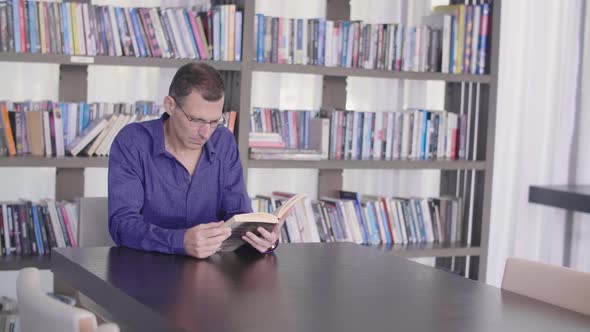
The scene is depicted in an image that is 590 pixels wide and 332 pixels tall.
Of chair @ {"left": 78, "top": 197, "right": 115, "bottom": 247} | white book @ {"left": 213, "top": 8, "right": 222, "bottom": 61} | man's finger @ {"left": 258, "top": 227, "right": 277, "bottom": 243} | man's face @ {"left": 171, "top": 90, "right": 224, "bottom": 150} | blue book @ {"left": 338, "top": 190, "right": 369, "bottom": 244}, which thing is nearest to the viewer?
man's finger @ {"left": 258, "top": 227, "right": 277, "bottom": 243}

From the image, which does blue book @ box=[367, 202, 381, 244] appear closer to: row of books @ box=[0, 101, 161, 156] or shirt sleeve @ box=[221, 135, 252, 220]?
row of books @ box=[0, 101, 161, 156]

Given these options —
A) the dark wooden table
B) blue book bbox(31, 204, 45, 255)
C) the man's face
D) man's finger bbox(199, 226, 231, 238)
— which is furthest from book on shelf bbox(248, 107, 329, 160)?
man's finger bbox(199, 226, 231, 238)

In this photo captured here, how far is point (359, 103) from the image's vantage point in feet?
15.3

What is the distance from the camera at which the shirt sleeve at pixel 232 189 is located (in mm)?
2989

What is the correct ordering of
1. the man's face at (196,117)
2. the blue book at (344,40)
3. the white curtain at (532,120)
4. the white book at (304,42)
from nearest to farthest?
1. the man's face at (196,117)
2. the white book at (304,42)
3. the blue book at (344,40)
4. the white curtain at (532,120)

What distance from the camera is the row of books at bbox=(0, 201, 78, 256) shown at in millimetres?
3705

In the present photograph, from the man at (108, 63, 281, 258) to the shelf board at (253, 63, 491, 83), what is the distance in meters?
1.03

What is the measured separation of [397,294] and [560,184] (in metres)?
3.17

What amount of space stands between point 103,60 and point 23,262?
2.87ft

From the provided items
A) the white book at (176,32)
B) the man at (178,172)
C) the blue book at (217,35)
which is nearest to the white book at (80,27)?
the white book at (176,32)

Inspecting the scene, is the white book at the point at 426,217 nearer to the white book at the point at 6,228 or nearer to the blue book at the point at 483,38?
the blue book at the point at 483,38

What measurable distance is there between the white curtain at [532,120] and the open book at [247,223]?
2679 mm

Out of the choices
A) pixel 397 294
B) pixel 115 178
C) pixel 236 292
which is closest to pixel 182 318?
pixel 236 292

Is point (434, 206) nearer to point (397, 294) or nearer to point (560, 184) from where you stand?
point (560, 184)
